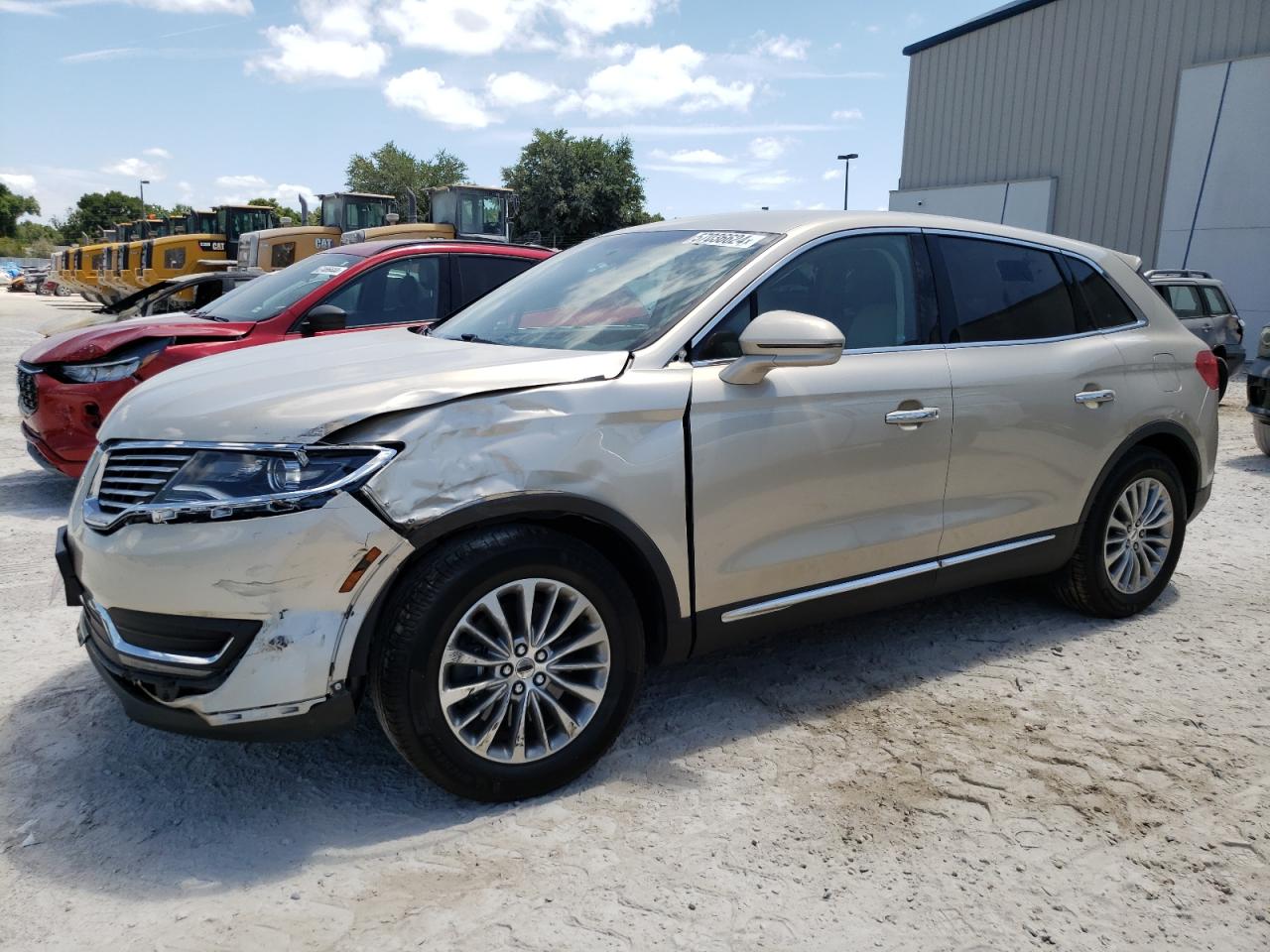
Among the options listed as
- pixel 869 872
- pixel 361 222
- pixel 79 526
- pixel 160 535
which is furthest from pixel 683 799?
pixel 361 222

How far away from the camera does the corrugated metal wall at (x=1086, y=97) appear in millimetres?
22047

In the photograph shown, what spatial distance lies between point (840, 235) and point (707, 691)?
178cm

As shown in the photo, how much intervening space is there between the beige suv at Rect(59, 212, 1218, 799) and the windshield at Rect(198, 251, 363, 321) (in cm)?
335

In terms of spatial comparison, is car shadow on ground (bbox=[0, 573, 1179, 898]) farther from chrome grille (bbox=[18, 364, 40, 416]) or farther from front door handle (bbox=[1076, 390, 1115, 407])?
chrome grille (bbox=[18, 364, 40, 416])

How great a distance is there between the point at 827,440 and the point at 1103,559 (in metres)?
1.89

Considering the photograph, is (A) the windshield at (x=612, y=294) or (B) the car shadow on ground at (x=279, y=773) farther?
(A) the windshield at (x=612, y=294)

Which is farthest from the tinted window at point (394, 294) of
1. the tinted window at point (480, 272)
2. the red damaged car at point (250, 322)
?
the tinted window at point (480, 272)

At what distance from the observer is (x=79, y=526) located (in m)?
2.97

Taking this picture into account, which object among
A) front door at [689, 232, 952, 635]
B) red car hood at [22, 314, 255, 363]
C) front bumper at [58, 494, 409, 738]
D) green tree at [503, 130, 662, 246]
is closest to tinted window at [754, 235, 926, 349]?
front door at [689, 232, 952, 635]

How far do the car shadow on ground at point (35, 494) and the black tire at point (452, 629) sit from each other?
182 inches

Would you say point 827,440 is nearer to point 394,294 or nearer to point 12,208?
point 394,294

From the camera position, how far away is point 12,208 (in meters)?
95.6

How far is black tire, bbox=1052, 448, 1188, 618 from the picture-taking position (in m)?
4.47

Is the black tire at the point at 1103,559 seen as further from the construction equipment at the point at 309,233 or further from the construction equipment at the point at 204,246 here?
the construction equipment at the point at 204,246
